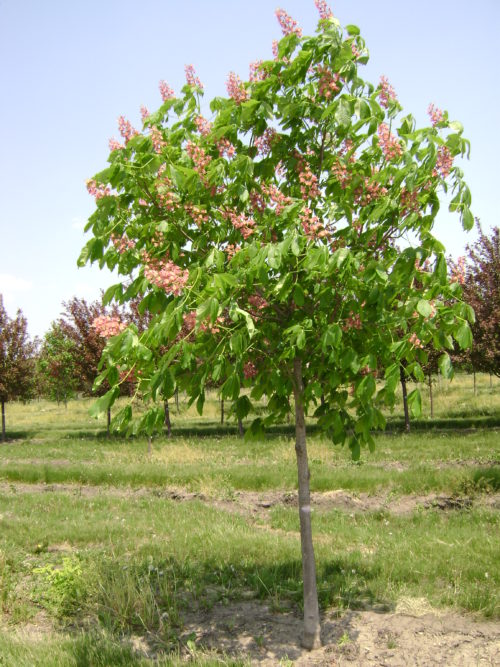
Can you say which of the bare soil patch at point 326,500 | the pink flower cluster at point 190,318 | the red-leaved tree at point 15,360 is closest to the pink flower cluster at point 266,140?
the pink flower cluster at point 190,318

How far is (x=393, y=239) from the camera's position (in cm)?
448

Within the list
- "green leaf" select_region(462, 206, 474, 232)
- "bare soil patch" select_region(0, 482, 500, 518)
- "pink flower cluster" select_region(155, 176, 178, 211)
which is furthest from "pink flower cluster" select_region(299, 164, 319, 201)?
"bare soil patch" select_region(0, 482, 500, 518)

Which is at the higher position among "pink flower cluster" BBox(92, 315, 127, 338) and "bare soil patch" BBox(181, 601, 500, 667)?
"pink flower cluster" BBox(92, 315, 127, 338)

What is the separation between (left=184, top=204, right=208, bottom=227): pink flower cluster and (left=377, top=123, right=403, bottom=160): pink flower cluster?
1.45m

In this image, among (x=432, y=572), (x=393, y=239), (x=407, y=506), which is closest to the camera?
(x=393, y=239)

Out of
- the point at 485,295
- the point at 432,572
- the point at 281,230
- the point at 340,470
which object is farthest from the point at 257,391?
the point at 485,295

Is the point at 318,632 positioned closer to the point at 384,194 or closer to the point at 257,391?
the point at 257,391

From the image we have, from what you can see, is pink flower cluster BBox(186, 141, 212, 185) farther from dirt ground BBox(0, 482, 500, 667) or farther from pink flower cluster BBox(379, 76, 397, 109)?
dirt ground BBox(0, 482, 500, 667)

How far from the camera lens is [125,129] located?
427 centimetres

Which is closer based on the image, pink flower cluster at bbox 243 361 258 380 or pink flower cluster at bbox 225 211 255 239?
pink flower cluster at bbox 225 211 255 239

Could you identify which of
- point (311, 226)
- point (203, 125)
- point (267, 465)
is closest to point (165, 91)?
point (203, 125)

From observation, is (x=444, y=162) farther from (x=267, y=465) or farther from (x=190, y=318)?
(x=267, y=465)

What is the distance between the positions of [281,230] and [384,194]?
2.74ft

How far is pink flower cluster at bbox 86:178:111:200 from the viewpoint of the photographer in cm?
395
